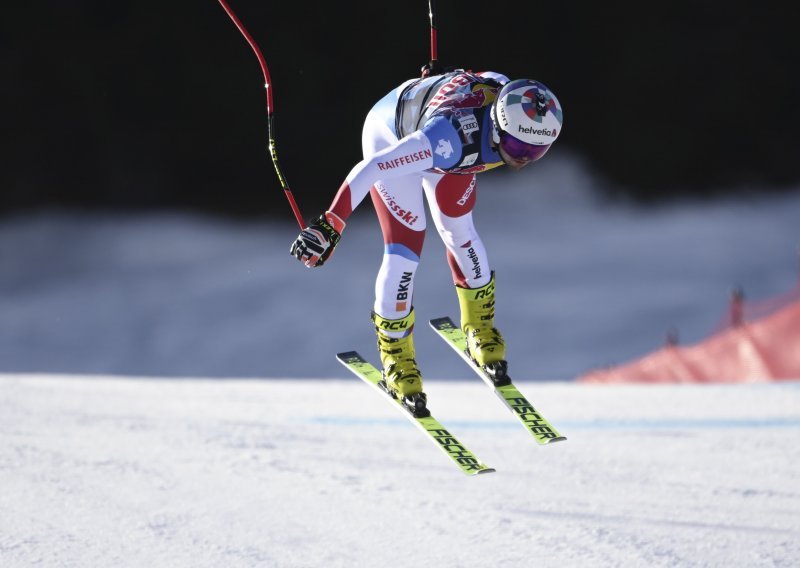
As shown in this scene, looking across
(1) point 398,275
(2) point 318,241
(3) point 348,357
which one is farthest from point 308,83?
(2) point 318,241

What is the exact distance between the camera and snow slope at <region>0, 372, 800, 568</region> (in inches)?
288

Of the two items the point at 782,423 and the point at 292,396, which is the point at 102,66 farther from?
the point at 782,423

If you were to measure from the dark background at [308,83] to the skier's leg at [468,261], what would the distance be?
1187 centimetres

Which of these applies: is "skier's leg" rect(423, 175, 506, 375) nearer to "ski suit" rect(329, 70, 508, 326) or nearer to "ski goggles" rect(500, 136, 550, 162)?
"ski suit" rect(329, 70, 508, 326)

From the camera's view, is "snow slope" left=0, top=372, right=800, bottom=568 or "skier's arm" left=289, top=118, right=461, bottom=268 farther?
"snow slope" left=0, top=372, right=800, bottom=568

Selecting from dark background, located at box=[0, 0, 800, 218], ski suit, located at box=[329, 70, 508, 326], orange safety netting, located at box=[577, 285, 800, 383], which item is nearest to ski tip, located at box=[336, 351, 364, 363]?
ski suit, located at box=[329, 70, 508, 326]

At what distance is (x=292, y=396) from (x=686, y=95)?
41.5ft

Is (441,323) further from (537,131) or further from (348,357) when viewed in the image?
(537,131)

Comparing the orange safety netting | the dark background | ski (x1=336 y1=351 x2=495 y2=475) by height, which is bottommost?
ski (x1=336 y1=351 x2=495 y2=475)

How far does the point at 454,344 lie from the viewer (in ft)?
19.4

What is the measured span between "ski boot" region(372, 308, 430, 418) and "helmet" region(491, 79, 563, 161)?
44.8 inches

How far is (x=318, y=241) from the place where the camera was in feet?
15.2

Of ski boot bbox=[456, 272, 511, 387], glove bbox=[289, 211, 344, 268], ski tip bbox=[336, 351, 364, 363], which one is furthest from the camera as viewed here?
ski tip bbox=[336, 351, 364, 363]

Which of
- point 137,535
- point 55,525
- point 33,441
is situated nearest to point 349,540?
point 137,535
